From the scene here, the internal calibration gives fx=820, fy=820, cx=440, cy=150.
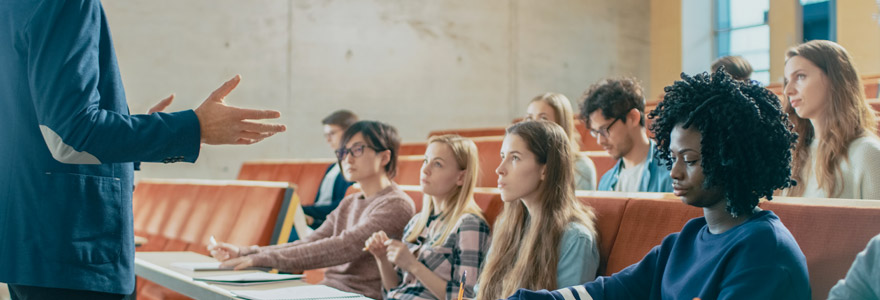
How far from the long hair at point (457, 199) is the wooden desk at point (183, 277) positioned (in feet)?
1.57

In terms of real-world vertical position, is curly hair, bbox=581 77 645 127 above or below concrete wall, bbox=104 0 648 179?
below

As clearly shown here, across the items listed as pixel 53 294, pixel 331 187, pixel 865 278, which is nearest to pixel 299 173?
pixel 331 187

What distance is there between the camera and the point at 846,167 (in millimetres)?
2377

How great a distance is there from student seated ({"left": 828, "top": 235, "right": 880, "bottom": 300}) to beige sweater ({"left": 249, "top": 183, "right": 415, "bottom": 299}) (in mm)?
1909

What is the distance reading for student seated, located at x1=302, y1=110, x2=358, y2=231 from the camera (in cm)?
457

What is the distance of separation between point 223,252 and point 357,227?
0.48m

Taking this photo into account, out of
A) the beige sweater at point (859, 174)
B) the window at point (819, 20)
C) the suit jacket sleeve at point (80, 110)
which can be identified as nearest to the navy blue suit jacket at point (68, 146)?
the suit jacket sleeve at point (80, 110)

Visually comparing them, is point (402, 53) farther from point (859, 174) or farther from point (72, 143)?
point (72, 143)

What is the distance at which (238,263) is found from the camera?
2834 mm

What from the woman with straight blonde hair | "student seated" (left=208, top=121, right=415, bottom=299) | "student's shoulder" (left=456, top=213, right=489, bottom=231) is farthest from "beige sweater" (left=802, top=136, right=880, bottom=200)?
"student seated" (left=208, top=121, right=415, bottom=299)

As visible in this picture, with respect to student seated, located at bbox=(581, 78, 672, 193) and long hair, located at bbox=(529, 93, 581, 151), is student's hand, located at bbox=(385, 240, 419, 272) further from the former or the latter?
long hair, located at bbox=(529, 93, 581, 151)

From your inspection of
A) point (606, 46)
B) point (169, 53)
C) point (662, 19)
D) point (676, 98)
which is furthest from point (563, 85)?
point (676, 98)

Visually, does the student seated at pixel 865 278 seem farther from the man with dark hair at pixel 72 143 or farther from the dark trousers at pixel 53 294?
the dark trousers at pixel 53 294

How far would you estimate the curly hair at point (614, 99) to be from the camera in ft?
10.1
